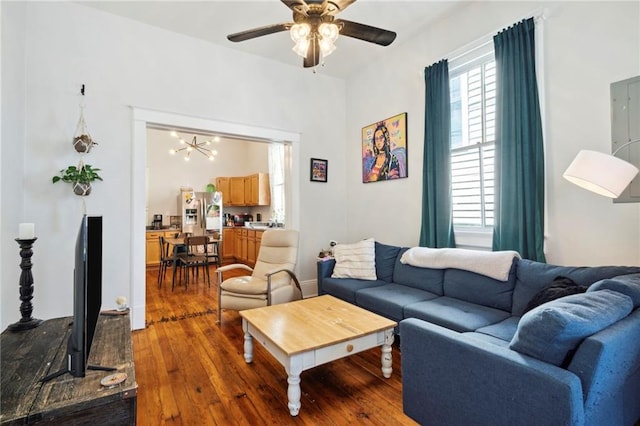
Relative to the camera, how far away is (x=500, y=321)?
2244 millimetres

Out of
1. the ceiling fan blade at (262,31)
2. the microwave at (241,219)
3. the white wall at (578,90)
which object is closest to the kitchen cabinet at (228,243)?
the microwave at (241,219)

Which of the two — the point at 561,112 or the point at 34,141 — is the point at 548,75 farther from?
the point at 34,141

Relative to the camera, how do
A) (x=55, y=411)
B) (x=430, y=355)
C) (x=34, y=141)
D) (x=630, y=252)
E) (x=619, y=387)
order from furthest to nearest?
(x=34, y=141) → (x=630, y=252) → (x=430, y=355) → (x=619, y=387) → (x=55, y=411)

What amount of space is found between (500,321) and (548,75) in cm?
204

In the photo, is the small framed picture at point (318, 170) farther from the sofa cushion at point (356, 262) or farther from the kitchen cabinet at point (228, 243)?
the kitchen cabinet at point (228, 243)

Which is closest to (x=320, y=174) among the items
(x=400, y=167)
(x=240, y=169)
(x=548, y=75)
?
(x=400, y=167)

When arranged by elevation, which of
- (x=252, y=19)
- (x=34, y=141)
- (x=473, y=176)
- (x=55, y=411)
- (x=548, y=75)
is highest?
(x=252, y=19)

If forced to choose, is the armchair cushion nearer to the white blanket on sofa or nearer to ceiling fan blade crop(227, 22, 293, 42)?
the white blanket on sofa

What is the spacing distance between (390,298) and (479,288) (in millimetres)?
743

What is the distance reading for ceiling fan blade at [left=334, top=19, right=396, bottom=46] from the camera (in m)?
2.24

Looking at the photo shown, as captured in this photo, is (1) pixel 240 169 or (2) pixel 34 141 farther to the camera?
(1) pixel 240 169

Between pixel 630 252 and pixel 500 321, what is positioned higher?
pixel 630 252

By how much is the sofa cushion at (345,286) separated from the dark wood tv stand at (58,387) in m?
2.17

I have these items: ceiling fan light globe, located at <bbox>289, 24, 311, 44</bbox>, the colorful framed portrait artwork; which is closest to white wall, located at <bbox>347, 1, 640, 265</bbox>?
the colorful framed portrait artwork
